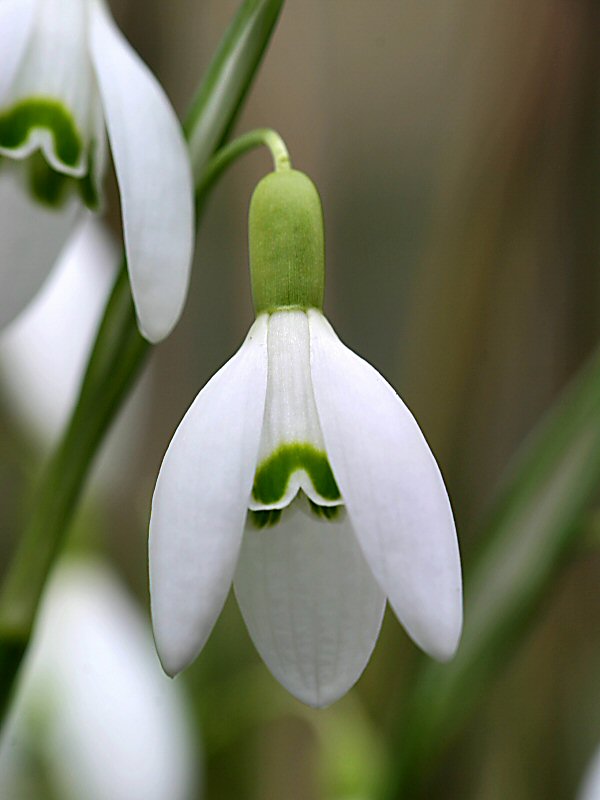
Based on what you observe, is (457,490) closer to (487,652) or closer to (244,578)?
(487,652)

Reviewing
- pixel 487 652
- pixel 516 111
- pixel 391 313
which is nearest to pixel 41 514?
pixel 487 652

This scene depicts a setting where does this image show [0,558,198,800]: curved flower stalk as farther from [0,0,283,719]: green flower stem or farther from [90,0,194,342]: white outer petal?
[90,0,194,342]: white outer petal

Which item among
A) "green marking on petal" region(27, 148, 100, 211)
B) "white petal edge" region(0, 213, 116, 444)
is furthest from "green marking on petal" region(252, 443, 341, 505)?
"white petal edge" region(0, 213, 116, 444)

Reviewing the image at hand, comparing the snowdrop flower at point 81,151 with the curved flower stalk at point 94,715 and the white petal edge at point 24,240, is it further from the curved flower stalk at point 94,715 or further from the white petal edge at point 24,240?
the curved flower stalk at point 94,715

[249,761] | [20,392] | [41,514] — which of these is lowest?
[249,761]

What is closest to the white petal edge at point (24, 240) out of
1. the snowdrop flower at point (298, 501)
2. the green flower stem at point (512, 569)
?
the snowdrop flower at point (298, 501)

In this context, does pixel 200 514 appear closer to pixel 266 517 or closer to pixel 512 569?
pixel 266 517

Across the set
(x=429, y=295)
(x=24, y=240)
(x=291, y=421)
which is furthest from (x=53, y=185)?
(x=429, y=295)

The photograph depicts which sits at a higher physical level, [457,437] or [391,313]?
[391,313]
